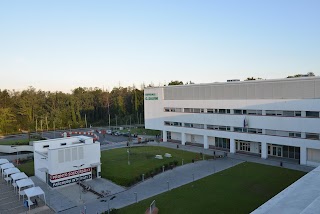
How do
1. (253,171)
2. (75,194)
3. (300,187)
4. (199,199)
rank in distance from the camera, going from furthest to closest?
(253,171)
(75,194)
(199,199)
(300,187)

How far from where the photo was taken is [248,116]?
33938 mm

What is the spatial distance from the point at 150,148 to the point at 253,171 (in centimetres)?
1757

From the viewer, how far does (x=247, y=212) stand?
57.2ft

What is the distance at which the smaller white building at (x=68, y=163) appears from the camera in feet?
79.5

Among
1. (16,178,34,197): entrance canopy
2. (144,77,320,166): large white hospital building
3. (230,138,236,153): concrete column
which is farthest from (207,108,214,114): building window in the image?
(16,178,34,197): entrance canopy

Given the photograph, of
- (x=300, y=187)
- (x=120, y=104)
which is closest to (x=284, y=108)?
(x=300, y=187)

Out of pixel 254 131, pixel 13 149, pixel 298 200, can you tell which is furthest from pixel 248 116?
pixel 13 149

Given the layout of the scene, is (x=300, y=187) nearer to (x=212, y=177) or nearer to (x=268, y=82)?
(x=212, y=177)

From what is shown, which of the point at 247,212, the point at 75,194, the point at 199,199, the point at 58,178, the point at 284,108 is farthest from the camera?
the point at 284,108

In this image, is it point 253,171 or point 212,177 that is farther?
point 253,171

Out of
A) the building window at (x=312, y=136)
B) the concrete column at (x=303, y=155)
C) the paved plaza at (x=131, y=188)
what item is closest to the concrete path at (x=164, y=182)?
the paved plaza at (x=131, y=188)

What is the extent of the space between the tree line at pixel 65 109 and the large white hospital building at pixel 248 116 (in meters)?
33.0

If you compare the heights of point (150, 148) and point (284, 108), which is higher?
point (284, 108)

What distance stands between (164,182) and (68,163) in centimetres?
904
